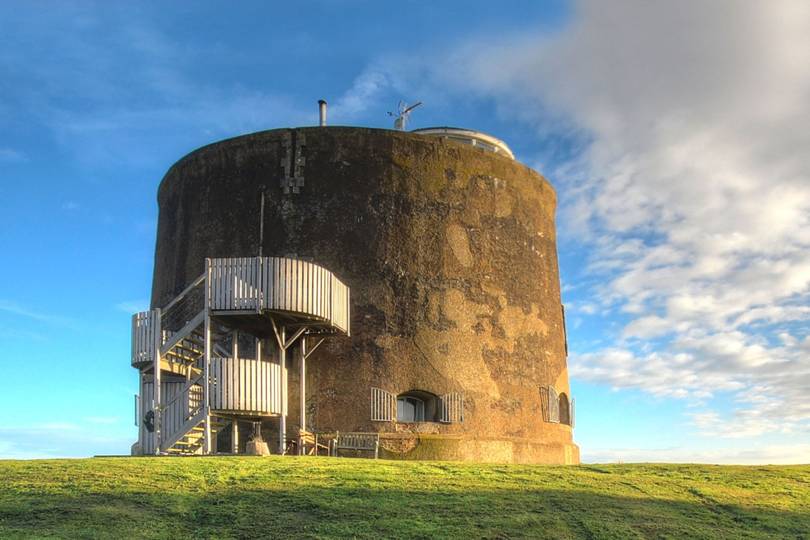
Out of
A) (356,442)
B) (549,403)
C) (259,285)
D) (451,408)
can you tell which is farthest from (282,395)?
(549,403)

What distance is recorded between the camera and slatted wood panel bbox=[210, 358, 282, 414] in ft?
62.2

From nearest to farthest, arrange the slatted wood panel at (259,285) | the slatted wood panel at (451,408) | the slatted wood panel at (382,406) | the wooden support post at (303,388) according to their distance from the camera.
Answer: the slatted wood panel at (259,285), the wooden support post at (303,388), the slatted wood panel at (382,406), the slatted wood panel at (451,408)

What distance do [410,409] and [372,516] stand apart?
10541 millimetres

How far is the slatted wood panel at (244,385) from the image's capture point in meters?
→ 19.0

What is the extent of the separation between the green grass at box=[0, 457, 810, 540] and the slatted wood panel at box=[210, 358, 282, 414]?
2972mm

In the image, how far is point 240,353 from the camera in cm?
2183

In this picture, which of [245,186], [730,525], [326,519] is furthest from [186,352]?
[730,525]

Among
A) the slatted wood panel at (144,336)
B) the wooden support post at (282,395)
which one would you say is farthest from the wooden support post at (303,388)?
the slatted wood panel at (144,336)

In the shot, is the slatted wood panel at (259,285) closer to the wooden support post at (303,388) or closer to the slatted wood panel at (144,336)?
the slatted wood panel at (144,336)

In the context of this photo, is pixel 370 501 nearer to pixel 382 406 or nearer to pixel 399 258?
pixel 382 406

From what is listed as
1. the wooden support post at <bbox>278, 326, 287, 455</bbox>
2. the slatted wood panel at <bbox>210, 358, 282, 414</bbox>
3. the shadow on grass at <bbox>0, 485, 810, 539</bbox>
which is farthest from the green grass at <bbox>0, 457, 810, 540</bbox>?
the wooden support post at <bbox>278, 326, 287, 455</bbox>

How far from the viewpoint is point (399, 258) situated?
74.1ft

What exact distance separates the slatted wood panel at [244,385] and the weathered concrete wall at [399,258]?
186 cm

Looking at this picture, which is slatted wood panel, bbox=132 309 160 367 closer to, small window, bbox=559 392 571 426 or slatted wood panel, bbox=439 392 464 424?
slatted wood panel, bbox=439 392 464 424
